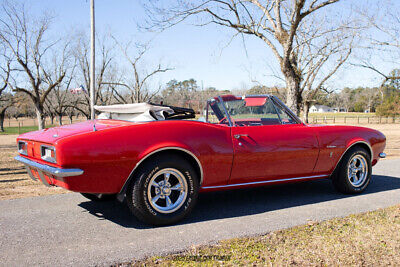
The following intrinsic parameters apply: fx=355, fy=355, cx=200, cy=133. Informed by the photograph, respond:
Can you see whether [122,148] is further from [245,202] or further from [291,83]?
[291,83]

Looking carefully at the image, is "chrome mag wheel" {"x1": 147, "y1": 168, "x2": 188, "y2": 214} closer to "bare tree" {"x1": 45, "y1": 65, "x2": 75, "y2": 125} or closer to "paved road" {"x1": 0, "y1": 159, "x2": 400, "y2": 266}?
"paved road" {"x1": 0, "y1": 159, "x2": 400, "y2": 266}

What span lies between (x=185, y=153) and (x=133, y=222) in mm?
929

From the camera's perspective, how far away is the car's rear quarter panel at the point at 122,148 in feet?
10.9

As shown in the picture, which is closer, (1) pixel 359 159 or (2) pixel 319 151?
(2) pixel 319 151

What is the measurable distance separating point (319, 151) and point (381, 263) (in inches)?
84.4

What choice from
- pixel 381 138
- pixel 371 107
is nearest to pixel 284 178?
pixel 381 138

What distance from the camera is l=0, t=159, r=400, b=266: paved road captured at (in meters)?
3.01

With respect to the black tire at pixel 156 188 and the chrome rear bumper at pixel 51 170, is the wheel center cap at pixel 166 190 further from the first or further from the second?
the chrome rear bumper at pixel 51 170

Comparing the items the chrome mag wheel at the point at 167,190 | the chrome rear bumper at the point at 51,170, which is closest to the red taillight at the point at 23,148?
the chrome rear bumper at the point at 51,170

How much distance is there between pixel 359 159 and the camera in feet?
17.2

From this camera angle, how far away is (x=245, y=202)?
4707mm

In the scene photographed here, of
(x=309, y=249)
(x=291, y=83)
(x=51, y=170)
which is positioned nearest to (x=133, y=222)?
(x=51, y=170)

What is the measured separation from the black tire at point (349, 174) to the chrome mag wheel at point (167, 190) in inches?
98.0

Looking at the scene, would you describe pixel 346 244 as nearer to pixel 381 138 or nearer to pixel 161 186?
pixel 161 186
